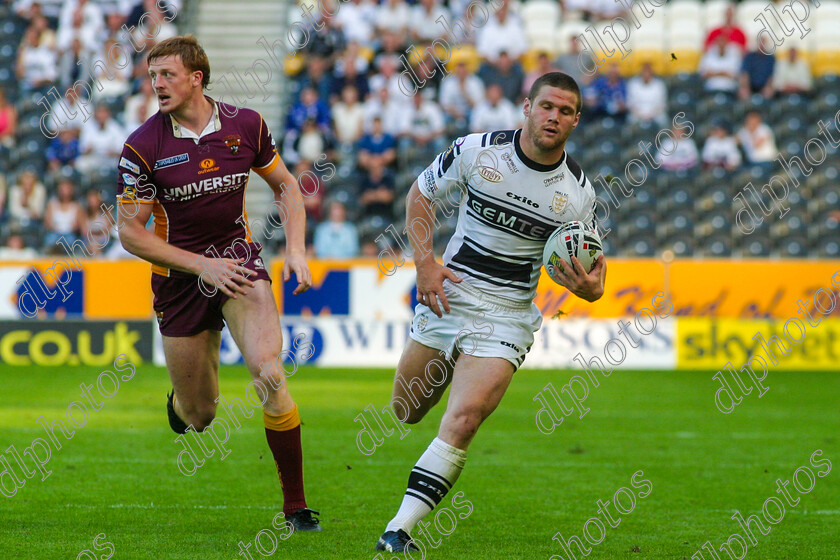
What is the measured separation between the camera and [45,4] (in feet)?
72.0

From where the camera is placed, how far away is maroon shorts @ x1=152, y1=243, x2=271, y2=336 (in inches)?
254

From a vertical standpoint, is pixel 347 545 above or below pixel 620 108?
below

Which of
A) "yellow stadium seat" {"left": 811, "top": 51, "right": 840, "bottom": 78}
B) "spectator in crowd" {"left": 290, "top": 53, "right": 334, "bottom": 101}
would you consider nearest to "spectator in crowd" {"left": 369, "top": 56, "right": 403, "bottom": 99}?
"spectator in crowd" {"left": 290, "top": 53, "right": 334, "bottom": 101}

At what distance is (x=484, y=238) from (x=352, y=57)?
46.5ft

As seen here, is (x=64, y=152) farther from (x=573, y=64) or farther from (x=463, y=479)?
(x=463, y=479)

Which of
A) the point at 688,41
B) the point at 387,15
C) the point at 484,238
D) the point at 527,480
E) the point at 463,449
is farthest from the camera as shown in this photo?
the point at 688,41

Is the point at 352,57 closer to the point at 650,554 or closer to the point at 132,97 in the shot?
the point at 132,97

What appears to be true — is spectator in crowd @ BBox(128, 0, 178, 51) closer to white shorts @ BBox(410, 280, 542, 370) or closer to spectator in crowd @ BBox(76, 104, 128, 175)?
spectator in crowd @ BBox(76, 104, 128, 175)

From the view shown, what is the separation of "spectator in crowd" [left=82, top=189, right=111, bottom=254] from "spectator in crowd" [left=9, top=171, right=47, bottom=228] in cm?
106

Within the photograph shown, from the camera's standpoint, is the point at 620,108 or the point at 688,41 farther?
the point at 688,41

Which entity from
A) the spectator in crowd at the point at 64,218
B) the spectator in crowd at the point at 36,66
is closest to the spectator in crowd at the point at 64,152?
A: the spectator in crowd at the point at 64,218

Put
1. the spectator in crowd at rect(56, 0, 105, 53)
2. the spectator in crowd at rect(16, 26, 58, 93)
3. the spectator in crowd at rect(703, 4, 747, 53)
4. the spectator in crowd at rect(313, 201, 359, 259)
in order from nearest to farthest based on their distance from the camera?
1. the spectator in crowd at rect(313, 201, 359, 259)
2. the spectator in crowd at rect(56, 0, 105, 53)
3. the spectator in crowd at rect(16, 26, 58, 93)
4. the spectator in crowd at rect(703, 4, 747, 53)

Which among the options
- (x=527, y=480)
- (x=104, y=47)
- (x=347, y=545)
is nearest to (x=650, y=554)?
(x=347, y=545)

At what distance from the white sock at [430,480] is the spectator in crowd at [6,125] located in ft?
53.1
